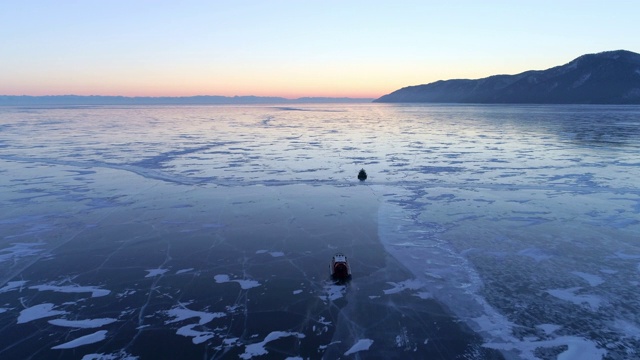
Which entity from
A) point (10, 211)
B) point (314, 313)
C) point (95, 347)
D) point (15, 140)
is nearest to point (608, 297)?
point (314, 313)

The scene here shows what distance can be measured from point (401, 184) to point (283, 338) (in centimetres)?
1119

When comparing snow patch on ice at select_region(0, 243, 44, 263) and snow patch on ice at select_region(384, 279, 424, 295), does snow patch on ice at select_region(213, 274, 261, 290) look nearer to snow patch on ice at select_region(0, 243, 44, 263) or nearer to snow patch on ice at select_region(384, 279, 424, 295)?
snow patch on ice at select_region(384, 279, 424, 295)

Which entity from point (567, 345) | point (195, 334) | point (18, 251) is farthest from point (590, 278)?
point (18, 251)

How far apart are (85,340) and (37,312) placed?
1535 mm

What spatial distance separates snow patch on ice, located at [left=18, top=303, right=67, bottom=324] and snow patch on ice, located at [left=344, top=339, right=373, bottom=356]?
496cm

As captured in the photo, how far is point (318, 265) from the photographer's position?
27.9 ft

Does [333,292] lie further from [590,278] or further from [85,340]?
[590,278]

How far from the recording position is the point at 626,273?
26.0 ft

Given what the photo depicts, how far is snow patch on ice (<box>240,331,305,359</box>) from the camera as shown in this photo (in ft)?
18.3

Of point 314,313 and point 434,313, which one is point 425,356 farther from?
point 314,313

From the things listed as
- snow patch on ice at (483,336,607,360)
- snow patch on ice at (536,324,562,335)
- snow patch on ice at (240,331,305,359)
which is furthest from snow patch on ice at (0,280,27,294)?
snow patch on ice at (536,324,562,335)

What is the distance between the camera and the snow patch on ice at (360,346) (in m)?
5.68

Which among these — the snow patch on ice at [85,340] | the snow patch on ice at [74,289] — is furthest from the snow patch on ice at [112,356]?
the snow patch on ice at [74,289]

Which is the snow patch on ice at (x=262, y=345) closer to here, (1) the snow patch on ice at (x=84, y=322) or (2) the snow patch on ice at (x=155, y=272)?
(1) the snow patch on ice at (x=84, y=322)
